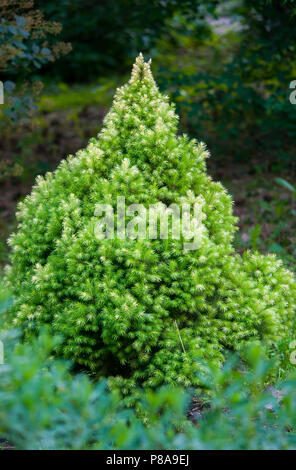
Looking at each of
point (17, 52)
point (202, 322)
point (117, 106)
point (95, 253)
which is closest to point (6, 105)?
point (17, 52)

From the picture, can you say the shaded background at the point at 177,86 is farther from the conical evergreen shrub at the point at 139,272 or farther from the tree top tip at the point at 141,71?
the tree top tip at the point at 141,71

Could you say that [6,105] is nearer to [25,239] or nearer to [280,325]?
[25,239]

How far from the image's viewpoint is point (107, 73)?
901 centimetres

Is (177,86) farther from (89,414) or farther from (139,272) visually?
(89,414)

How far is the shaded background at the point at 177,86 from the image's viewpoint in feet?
15.7

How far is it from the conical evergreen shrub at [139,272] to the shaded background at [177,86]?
3.65 feet

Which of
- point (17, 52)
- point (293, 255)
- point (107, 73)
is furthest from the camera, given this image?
point (107, 73)

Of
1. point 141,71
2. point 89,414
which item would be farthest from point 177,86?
point 89,414

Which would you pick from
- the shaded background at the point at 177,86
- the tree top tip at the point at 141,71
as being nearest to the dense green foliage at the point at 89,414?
the tree top tip at the point at 141,71

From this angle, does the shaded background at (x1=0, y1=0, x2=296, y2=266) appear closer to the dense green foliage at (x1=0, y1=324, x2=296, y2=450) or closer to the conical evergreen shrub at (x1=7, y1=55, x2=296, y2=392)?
the conical evergreen shrub at (x1=7, y1=55, x2=296, y2=392)

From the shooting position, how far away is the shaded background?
188 inches

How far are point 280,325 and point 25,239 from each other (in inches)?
63.9

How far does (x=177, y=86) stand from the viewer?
273 inches

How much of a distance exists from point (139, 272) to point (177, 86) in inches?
197
